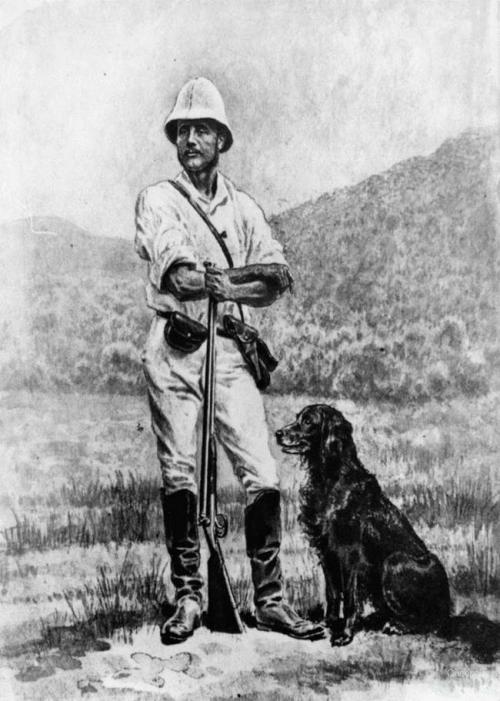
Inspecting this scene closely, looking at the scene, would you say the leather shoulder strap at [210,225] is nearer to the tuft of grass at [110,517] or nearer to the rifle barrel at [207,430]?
the rifle barrel at [207,430]

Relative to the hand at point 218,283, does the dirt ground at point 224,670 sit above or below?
below

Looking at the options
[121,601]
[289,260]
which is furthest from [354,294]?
[121,601]

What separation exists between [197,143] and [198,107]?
19 centimetres

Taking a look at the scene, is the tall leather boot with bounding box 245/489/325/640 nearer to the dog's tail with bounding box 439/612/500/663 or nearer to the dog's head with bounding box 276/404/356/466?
the dog's head with bounding box 276/404/356/466

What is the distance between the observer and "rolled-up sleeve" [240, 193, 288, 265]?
514 cm

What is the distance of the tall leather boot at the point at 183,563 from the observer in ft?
16.1

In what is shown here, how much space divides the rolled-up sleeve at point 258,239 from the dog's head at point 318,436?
0.83m

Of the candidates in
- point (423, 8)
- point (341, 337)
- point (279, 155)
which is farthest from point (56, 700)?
point (423, 8)

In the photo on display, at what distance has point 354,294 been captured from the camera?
5.27 metres

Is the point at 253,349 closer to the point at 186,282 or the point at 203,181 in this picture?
the point at 186,282

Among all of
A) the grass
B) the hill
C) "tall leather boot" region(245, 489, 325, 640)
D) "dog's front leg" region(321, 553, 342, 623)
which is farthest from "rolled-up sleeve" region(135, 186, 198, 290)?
"dog's front leg" region(321, 553, 342, 623)

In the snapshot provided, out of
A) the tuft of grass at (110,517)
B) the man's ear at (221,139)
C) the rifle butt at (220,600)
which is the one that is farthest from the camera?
the man's ear at (221,139)

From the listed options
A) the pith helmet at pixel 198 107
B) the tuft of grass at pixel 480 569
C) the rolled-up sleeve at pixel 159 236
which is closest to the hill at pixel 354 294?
the rolled-up sleeve at pixel 159 236

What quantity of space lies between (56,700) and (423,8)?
4180 mm
